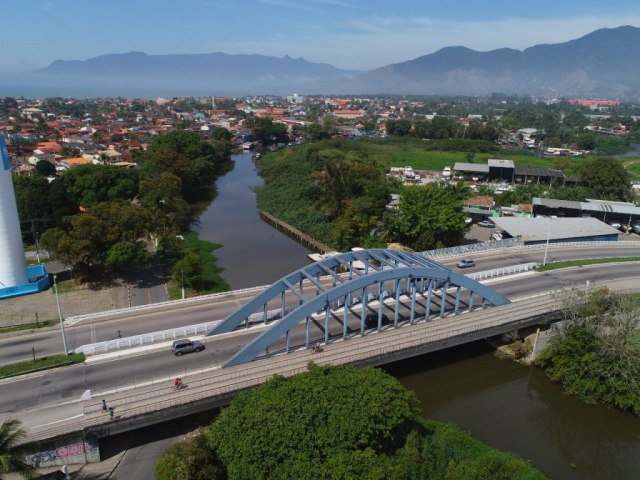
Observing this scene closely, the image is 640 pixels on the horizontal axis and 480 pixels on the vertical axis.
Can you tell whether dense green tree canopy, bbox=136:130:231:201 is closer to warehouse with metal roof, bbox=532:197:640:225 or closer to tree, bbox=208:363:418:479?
warehouse with metal roof, bbox=532:197:640:225

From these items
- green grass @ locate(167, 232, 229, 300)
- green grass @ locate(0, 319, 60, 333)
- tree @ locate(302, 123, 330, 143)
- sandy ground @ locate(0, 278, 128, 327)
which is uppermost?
tree @ locate(302, 123, 330, 143)

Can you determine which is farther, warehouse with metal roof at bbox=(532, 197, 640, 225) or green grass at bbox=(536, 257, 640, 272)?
warehouse with metal roof at bbox=(532, 197, 640, 225)

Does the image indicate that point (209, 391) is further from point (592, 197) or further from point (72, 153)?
point (72, 153)

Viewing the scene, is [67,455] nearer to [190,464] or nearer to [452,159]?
[190,464]

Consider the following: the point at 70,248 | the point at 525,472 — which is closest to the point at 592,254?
the point at 525,472

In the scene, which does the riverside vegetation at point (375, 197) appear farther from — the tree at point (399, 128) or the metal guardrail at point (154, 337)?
the tree at point (399, 128)

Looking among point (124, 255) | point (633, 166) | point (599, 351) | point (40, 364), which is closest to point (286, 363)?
point (40, 364)

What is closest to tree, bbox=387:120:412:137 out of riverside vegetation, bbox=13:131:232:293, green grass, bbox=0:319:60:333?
riverside vegetation, bbox=13:131:232:293
